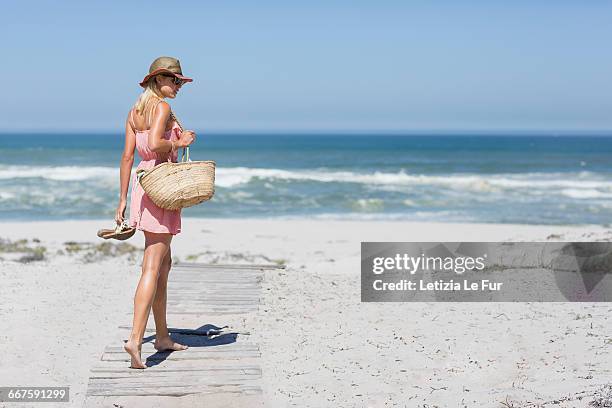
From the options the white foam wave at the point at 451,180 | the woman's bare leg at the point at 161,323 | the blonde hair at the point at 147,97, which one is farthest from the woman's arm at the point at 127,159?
the white foam wave at the point at 451,180

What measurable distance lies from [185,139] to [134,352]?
4.40 ft

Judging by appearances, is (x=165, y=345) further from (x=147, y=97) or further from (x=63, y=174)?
(x=63, y=174)

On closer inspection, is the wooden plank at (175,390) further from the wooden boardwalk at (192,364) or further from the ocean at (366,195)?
the ocean at (366,195)

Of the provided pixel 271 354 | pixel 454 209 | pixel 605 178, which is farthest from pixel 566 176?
pixel 271 354

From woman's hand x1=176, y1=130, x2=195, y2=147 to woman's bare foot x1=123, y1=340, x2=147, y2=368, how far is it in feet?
4.13

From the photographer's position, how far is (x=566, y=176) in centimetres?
3838

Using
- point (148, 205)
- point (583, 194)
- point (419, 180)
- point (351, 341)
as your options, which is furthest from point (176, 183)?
point (419, 180)

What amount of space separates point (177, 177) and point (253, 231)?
12.3 metres

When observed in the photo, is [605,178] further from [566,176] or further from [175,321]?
[175,321]

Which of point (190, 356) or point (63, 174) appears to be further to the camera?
point (63, 174)

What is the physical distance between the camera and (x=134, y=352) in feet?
16.0

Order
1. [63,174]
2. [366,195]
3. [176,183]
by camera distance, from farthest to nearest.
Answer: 1. [63,174]
2. [366,195]
3. [176,183]

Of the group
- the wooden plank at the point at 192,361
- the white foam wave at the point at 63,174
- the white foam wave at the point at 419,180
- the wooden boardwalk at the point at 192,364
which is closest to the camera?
the wooden boardwalk at the point at 192,364

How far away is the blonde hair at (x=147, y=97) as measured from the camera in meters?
4.92
